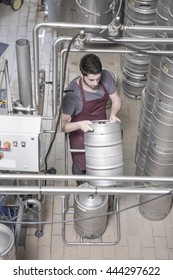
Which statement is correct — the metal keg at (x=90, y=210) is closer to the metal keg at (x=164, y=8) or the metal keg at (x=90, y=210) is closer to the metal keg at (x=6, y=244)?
the metal keg at (x=6, y=244)

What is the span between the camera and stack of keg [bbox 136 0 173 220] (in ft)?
7.13

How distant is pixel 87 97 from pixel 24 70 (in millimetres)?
428

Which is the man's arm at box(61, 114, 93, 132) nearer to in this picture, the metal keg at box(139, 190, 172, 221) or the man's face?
the man's face

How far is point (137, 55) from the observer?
342 cm

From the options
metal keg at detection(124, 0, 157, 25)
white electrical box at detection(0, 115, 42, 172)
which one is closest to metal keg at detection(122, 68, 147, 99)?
metal keg at detection(124, 0, 157, 25)

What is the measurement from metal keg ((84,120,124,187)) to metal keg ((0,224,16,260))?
518 millimetres

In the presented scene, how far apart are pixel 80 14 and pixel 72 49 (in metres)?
2.36

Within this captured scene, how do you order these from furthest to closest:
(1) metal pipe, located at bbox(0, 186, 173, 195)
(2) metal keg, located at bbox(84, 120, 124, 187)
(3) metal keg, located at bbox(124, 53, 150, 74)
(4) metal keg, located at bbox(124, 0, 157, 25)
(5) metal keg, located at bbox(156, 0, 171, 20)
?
(3) metal keg, located at bbox(124, 53, 150, 74)
(4) metal keg, located at bbox(124, 0, 157, 25)
(5) metal keg, located at bbox(156, 0, 171, 20)
(2) metal keg, located at bbox(84, 120, 124, 187)
(1) metal pipe, located at bbox(0, 186, 173, 195)

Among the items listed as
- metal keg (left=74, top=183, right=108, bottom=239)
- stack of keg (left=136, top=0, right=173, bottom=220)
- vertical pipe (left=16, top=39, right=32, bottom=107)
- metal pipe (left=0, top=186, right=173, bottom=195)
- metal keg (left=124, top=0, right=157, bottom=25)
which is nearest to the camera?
metal pipe (left=0, top=186, right=173, bottom=195)

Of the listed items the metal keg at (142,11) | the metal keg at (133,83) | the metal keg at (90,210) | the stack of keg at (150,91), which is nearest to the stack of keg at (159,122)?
the stack of keg at (150,91)

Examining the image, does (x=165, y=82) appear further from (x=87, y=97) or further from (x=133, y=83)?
(x=133, y=83)

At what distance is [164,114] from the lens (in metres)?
2.27

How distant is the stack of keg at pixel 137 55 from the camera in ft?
10.6
